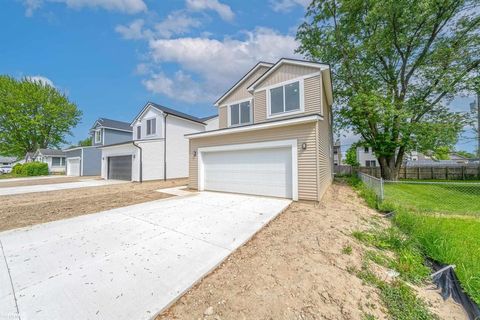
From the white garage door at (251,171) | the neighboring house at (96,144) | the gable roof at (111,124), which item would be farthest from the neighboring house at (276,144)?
the gable roof at (111,124)

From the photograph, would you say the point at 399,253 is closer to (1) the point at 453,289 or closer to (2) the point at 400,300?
(1) the point at 453,289

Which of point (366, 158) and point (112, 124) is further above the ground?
point (112, 124)

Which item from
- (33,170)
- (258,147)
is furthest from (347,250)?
(33,170)

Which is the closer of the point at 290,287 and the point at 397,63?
the point at 290,287

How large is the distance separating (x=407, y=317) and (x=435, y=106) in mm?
17418

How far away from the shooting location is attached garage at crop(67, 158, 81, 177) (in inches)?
923

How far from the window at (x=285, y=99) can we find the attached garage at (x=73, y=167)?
2544 centimetres

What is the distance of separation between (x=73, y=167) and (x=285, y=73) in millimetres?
28634

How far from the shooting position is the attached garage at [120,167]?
15677mm

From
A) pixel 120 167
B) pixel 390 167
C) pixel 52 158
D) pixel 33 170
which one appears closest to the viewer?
pixel 390 167

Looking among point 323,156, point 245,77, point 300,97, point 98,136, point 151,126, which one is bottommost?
point 323,156

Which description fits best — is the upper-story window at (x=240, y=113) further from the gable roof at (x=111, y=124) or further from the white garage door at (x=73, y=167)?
the white garage door at (x=73, y=167)

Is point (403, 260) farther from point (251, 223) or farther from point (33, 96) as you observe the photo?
point (33, 96)

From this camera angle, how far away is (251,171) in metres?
8.34
